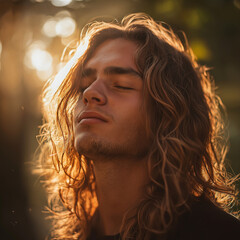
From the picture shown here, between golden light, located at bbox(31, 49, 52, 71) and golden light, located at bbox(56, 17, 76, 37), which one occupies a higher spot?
golden light, located at bbox(56, 17, 76, 37)

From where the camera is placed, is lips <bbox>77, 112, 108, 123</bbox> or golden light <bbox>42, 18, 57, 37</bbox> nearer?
lips <bbox>77, 112, 108, 123</bbox>

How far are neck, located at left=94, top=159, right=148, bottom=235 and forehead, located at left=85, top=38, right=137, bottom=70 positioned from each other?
Answer: 0.85 meters

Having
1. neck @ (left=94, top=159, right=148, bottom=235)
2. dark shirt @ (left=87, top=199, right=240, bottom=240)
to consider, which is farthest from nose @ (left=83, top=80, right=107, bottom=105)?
dark shirt @ (left=87, top=199, right=240, bottom=240)

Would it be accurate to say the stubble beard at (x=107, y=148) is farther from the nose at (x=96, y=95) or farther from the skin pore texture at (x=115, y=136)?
the nose at (x=96, y=95)

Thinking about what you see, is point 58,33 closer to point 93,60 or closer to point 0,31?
point 0,31

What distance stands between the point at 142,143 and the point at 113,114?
352 millimetres

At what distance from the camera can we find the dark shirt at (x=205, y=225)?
1.87m

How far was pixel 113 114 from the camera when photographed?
2.20 metres

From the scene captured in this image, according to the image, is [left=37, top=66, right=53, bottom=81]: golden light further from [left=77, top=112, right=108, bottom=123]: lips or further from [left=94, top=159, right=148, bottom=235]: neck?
[left=94, top=159, right=148, bottom=235]: neck

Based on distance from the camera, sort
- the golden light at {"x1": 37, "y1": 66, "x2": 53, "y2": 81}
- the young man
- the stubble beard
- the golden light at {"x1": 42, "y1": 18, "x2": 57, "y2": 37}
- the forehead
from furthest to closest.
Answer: the golden light at {"x1": 37, "y1": 66, "x2": 53, "y2": 81}
the golden light at {"x1": 42, "y1": 18, "x2": 57, "y2": 37}
the forehead
the stubble beard
the young man

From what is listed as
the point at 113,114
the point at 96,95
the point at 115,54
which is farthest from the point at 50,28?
the point at 113,114

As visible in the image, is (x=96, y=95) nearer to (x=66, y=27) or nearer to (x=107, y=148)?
(x=107, y=148)

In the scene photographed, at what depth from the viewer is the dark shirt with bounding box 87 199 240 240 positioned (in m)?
1.87

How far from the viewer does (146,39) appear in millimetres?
2629
